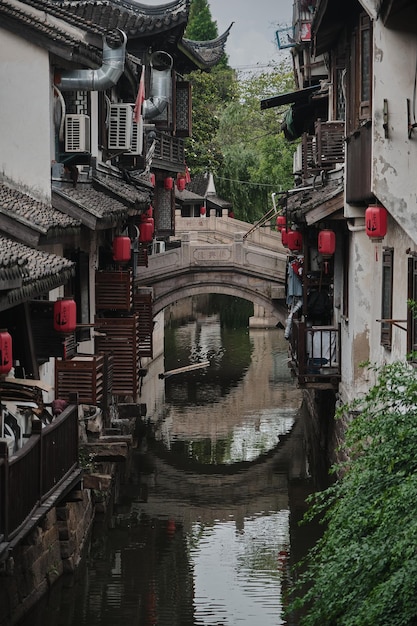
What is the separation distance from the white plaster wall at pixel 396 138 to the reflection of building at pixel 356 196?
0.01 meters

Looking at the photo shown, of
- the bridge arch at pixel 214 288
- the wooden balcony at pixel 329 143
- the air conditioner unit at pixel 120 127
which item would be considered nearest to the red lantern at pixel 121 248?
the air conditioner unit at pixel 120 127

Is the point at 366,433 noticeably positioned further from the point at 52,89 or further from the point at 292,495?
the point at 292,495

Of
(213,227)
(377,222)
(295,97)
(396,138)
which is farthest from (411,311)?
(213,227)

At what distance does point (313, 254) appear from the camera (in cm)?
2541

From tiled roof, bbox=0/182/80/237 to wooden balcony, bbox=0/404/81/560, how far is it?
95.0 inches

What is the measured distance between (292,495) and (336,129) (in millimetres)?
7369

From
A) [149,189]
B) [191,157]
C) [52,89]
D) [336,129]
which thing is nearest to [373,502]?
[52,89]

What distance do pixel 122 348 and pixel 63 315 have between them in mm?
7032

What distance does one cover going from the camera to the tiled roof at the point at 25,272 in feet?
37.3

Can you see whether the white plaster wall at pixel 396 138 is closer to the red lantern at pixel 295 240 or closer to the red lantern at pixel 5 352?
the red lantern at pixel 5 352

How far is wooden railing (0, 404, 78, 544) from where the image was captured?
11.1m

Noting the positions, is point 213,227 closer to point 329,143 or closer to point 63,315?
point 329,143

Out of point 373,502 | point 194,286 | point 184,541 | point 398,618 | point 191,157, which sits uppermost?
point 191,157

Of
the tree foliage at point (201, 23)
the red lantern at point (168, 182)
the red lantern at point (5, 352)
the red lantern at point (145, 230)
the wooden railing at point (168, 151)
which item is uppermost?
the tree foliage at point (201, 23)
